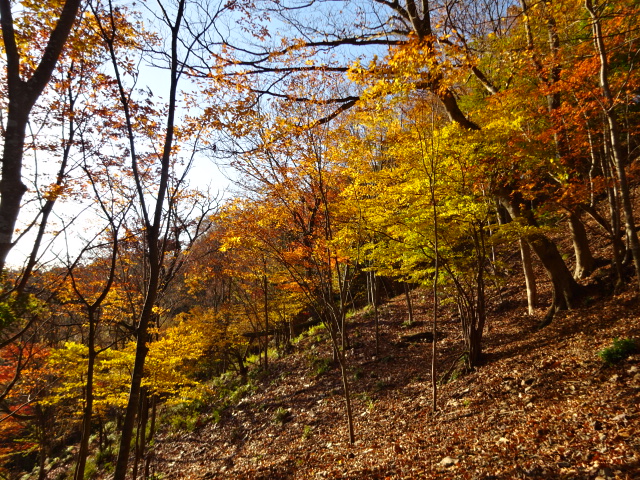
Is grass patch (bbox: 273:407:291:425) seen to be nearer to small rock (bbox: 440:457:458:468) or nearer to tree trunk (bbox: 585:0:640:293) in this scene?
small rock (bbox: 440:457:458:468)

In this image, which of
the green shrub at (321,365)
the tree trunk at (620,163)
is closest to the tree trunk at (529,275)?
the tree trunk at (620,163)

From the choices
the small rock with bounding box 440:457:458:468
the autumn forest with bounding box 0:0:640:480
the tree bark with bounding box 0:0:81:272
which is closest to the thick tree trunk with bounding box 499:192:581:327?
the autumn forest with bounding box 0:0:640:480

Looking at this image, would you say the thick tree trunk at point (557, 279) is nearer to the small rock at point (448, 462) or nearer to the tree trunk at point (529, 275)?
the tree trunk at point (529, 275)

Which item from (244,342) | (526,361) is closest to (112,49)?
(526,361)

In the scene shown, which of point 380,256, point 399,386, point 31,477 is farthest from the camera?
point 31,477

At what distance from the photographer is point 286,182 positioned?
7.14 meters

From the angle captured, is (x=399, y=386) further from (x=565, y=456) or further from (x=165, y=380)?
(x=165, y=380)

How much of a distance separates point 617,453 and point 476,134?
565 centimetres

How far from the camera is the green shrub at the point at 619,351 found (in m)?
5.02

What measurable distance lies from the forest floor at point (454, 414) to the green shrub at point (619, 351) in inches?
5.4

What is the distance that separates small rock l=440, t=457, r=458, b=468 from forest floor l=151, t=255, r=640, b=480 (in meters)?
0.03

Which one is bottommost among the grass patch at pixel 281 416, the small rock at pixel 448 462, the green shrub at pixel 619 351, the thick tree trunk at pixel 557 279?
the grass patch at pixel 281 416

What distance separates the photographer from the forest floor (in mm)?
3824

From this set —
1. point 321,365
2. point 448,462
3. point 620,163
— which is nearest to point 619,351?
point 620,163
